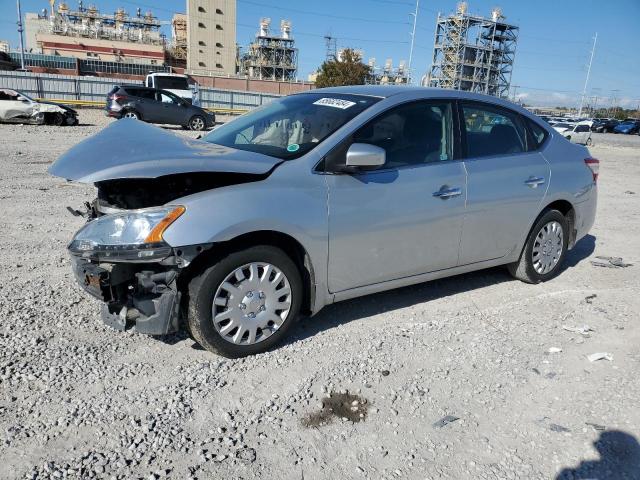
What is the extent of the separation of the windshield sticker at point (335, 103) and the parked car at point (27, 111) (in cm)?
1796

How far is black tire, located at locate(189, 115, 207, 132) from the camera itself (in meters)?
21.5

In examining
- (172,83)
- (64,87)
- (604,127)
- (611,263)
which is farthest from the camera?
(604,127)

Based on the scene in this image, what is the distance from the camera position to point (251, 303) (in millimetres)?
3385

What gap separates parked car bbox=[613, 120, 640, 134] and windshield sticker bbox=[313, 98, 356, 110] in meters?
60.5

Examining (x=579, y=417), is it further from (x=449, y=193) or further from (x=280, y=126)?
(x=280, y=126)

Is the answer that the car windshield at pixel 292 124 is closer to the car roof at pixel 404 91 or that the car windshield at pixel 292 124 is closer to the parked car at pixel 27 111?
the car roof at pixel 404 91

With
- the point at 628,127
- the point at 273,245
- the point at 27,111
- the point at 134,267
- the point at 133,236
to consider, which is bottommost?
the point at 27,111

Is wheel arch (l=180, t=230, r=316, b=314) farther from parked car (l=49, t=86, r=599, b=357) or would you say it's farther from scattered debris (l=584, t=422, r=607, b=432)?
scattered debris (l=584, t=422, r=607, b=432)

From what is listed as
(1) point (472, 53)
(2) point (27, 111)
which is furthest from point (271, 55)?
(2) point (27, 111)

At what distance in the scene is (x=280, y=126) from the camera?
4.08m

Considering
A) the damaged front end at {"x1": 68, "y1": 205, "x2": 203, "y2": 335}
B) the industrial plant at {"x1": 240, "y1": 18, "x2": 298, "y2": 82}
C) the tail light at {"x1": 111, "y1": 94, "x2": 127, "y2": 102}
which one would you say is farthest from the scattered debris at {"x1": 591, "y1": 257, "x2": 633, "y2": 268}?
the industrial plant at {"x1": 240, "y1": 18, "x2": 298, "y2": 82}

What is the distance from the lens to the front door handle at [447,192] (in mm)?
4043

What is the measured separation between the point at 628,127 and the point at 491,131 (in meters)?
59.8

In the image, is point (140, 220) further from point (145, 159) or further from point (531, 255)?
point (531, 255)
